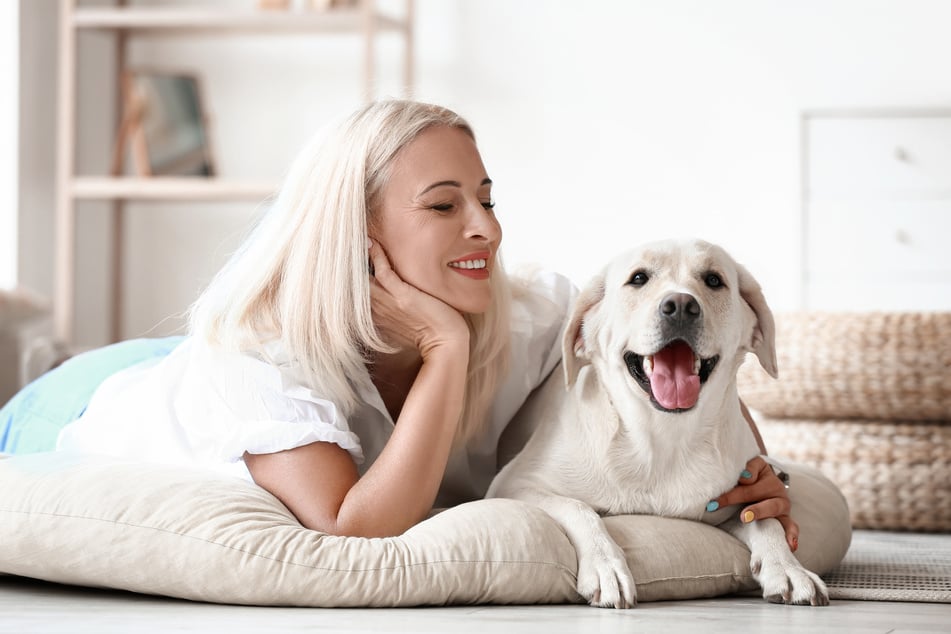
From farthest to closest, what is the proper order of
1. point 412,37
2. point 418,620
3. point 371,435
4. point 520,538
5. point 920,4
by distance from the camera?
point 412,37 < point 920,4 < point 371,435 < point 520,538 < point 418,620

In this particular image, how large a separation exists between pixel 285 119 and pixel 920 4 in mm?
2589

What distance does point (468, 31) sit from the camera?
4840 mm

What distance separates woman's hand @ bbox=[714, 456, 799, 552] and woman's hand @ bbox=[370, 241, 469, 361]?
1.62 feet

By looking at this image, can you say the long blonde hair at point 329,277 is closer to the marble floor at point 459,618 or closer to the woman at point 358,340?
the woman at point 358,340

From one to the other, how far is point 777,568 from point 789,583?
0.03 meters

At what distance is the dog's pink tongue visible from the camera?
177 cm

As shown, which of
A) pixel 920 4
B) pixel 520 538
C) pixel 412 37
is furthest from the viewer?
pixel 412 37

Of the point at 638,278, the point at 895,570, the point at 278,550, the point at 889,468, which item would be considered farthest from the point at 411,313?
the point at 889,468

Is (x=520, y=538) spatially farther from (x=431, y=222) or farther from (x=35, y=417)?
(x=35, y=417)

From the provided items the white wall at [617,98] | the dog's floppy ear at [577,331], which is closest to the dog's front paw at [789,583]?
the dog's floppy ear at [577,331]

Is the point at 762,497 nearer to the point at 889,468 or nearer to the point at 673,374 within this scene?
the point at 673,374

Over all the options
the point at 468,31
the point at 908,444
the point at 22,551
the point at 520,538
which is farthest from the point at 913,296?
the point at 22,551

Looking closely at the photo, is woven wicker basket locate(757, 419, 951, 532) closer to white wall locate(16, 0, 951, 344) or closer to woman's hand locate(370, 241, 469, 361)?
woman's hand locate(370, 241, 469, 361)

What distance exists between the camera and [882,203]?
4.08 meters
